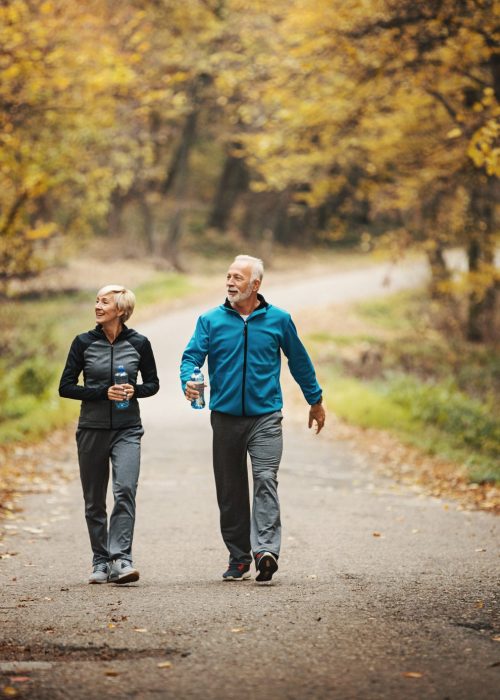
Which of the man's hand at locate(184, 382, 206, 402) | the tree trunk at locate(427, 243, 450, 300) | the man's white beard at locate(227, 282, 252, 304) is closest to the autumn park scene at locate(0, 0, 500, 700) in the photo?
the man's white beard at locate(227, 282, 252, 304)

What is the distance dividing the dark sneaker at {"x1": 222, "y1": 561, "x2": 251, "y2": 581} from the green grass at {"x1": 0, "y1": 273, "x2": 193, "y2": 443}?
8029 millimetres

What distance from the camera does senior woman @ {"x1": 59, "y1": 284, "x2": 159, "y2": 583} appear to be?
21.4ft

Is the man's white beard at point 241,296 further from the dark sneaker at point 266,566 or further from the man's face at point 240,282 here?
the dark sneaker at point 266,566

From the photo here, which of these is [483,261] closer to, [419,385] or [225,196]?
[419,385]

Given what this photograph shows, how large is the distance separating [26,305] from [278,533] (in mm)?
24080

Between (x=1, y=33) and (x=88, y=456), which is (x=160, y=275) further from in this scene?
(x=88, y=456)

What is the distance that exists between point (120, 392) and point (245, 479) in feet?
3.59

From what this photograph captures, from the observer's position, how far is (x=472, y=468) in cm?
1238

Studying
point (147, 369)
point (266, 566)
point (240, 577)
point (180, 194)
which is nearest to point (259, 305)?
point (147, 369)

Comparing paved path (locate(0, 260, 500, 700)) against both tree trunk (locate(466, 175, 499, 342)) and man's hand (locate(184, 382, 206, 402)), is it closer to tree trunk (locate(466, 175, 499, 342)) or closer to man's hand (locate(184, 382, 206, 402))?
man's hand (locate(184, 382, 206, 402))

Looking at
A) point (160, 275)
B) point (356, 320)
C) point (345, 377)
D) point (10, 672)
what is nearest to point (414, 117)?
point (345, 377)

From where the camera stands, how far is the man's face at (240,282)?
652cm

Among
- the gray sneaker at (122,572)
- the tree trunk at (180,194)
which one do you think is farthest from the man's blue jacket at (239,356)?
the tree trunk at (180,194)

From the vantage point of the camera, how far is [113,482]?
6.57m
